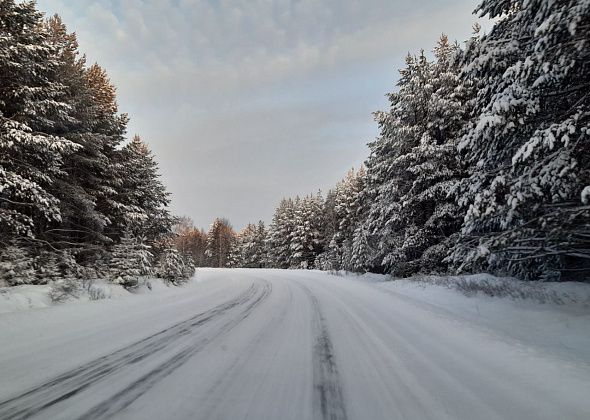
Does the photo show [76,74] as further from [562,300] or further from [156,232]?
[562,300]

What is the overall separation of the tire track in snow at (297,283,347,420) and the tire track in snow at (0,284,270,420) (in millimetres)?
1855

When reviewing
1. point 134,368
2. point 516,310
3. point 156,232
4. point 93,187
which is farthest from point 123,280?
point 516,310

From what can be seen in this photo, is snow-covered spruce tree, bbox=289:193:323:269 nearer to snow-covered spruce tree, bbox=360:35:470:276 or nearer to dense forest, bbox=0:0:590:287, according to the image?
dense forest, bbox=0:0:590:287

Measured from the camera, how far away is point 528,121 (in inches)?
287

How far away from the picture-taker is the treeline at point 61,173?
9539 millimetres

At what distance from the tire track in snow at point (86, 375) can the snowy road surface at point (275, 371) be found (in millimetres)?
17

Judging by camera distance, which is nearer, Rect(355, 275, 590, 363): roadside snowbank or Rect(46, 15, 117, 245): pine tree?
Rect(355, 275, 590, 363): roadside snowbank

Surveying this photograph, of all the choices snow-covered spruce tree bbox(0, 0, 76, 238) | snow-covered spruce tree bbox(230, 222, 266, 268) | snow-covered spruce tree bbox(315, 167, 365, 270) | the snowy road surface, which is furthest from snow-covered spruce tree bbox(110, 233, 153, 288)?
snow-covered spruce tree bbox(230, 222, 266, 268)

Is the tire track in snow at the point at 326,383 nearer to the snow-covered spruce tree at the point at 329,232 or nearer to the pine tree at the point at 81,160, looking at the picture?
the pine tree at the point at 81,160

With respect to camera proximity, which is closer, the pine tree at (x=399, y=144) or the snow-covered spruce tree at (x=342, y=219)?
the pine tree at (x=399, y=144)

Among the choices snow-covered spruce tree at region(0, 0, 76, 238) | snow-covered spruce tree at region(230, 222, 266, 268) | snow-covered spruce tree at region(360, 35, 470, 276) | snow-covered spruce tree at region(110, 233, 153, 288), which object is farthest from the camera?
snow-covered spruce tree at region(230, 222, 266, 268)

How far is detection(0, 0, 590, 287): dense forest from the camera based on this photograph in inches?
251

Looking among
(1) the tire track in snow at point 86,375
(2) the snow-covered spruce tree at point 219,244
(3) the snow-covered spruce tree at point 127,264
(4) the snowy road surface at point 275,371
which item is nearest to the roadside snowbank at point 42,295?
(3) the snow-covered spruce tree at point 127,264

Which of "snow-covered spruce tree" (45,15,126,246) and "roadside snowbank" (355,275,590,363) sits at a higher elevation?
"snow-covered spruce tree" (45,15,126,246)
